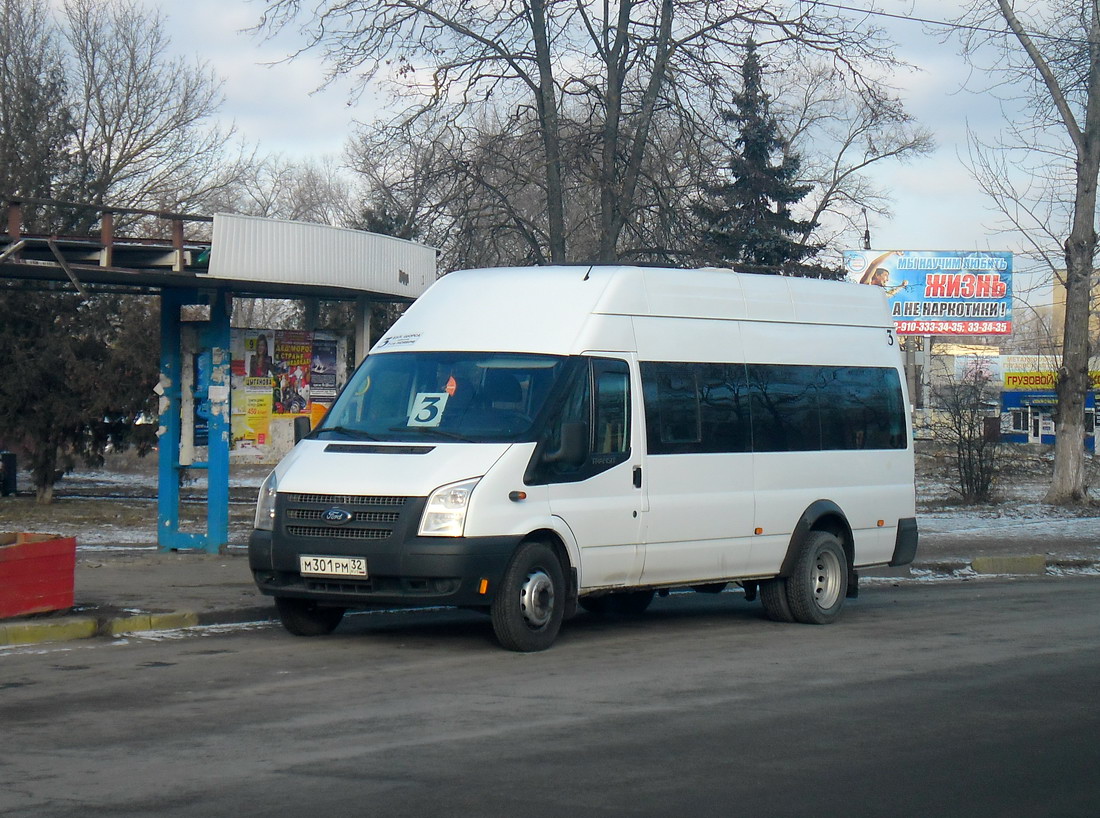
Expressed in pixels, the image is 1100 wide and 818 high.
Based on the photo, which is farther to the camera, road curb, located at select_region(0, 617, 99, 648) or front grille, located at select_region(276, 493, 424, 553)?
road curb, located at select_region(0, 617, 99, 648)

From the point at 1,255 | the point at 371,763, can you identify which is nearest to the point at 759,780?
the point at 371,763

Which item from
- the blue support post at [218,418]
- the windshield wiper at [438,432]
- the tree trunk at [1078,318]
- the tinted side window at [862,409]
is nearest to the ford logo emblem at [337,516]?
the windshield wiper at [438,432]

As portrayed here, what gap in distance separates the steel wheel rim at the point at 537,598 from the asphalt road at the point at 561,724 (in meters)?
0.36

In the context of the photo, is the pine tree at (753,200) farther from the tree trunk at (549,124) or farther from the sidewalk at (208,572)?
the sidewalk at (208,572)

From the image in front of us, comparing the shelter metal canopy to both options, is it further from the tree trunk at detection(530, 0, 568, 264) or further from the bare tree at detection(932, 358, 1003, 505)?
the bare tree at detection(932, 358, 1003, 505)

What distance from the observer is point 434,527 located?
8992 mm

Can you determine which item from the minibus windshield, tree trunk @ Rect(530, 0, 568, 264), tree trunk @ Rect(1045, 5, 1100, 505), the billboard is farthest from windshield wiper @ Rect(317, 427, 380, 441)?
the billboard

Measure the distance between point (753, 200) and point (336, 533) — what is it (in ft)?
50.3

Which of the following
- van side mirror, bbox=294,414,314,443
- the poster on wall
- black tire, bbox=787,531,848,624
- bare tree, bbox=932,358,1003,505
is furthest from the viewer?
bare tree, bbox=932,358,1003,505

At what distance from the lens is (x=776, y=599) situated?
11648 mm

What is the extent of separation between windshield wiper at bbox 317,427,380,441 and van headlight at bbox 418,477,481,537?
37.8 inches

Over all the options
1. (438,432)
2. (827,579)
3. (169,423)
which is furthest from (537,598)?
(169,423)

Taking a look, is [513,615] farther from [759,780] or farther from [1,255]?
[1,255]

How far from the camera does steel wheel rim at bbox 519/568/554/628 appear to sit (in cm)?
937
